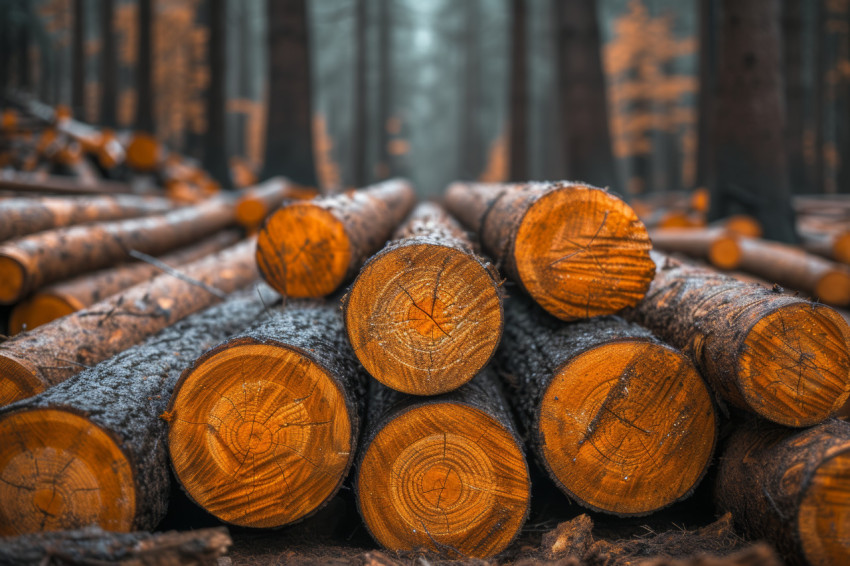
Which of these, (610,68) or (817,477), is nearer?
(817,477)

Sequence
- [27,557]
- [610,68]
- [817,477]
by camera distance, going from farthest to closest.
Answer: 1. [610,68]
2. [817,477]
3. [27,557]

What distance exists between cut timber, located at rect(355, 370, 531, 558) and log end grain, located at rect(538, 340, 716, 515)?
0.24 metres

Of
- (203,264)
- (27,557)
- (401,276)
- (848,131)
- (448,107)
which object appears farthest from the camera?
(448,107)

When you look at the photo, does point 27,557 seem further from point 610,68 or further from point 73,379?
point 610,68

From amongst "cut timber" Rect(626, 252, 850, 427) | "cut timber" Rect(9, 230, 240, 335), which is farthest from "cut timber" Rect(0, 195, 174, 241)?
"cut timber" Rect(626, 252, 850, 427)

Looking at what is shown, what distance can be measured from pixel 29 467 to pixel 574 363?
7.16 ft

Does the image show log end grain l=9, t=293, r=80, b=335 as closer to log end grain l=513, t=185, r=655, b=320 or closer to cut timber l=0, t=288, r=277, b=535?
cut timber l=0, t=288, r=277, b=535

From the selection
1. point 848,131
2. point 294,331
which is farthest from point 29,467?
point 848,131

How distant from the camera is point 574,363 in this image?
244 centimetres

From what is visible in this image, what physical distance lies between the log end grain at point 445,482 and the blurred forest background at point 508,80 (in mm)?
7169

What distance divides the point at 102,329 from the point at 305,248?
1256 millimetres

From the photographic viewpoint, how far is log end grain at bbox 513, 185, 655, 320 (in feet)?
8.61

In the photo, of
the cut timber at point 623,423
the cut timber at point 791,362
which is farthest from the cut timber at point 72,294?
the cut timber at point 791,362

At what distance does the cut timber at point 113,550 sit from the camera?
5.95 feet
